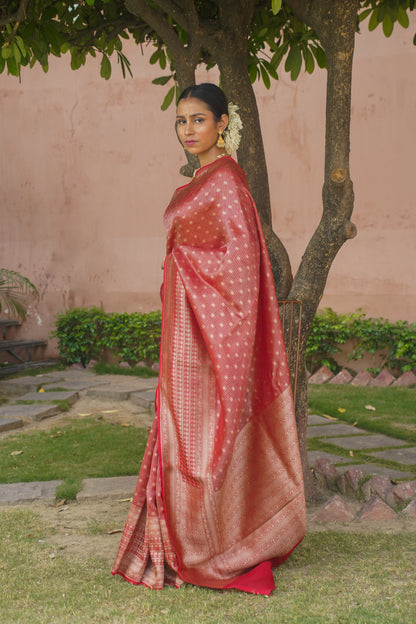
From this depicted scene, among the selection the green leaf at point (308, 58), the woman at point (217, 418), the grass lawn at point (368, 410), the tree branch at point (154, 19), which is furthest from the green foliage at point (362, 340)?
the woman at point (217, 418)

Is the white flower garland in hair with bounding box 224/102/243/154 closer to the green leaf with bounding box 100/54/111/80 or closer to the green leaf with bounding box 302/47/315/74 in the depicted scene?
the green leaf with bounding box 302/47/315/74

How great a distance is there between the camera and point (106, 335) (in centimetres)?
792

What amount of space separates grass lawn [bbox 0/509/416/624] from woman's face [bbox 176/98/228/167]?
5.62 feet

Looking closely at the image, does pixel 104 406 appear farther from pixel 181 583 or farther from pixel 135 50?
pixel 135 50

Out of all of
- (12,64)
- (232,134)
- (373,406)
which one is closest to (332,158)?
(232,134)

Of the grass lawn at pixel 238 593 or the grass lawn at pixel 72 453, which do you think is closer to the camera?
the grass lawn at pixel 238 593

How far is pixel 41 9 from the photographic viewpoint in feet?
12.3

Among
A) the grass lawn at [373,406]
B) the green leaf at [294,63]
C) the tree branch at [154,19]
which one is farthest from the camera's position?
the grass lawn at [373,406]

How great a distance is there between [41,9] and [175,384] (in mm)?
2392

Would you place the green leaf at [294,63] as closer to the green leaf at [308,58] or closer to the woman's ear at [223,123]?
the green leaf at [308,58]

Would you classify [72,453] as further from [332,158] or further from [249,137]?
[332,158]

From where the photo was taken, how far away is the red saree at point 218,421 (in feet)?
8.30

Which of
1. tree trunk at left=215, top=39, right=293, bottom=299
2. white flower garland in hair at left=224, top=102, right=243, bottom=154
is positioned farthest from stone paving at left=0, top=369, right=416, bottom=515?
white flower garland in hair at left=224, top=102, right=243, bottom=154

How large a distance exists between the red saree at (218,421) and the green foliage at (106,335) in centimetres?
487
